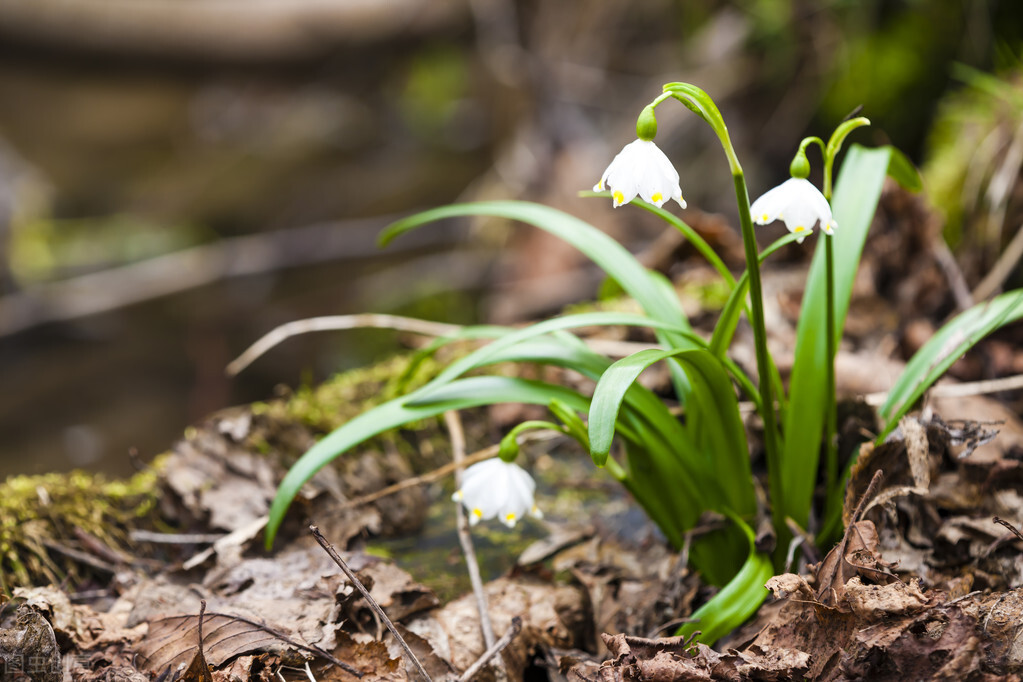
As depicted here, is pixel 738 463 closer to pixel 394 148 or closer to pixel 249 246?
pixel 249 246

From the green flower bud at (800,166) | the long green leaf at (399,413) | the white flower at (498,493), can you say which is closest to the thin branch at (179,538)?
the long green leaf at (399,413)

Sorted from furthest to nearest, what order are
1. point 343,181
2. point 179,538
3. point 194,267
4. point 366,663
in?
point 343,181
point 194,267
point 179,538
point 366,663

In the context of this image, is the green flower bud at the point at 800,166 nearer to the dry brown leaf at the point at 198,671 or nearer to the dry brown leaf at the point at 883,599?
the dry brown leaf at the point at 883,599

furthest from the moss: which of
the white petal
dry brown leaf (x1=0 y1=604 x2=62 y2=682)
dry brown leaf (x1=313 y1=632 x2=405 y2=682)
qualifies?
the white petal

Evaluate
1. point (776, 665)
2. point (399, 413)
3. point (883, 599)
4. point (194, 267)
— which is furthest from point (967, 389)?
point (194, 267)

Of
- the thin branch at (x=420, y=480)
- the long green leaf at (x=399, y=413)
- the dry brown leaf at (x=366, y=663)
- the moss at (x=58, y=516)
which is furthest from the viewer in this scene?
the thin branch at (x=420, y=480)

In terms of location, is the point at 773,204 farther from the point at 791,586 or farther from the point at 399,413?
the point at 399,413
